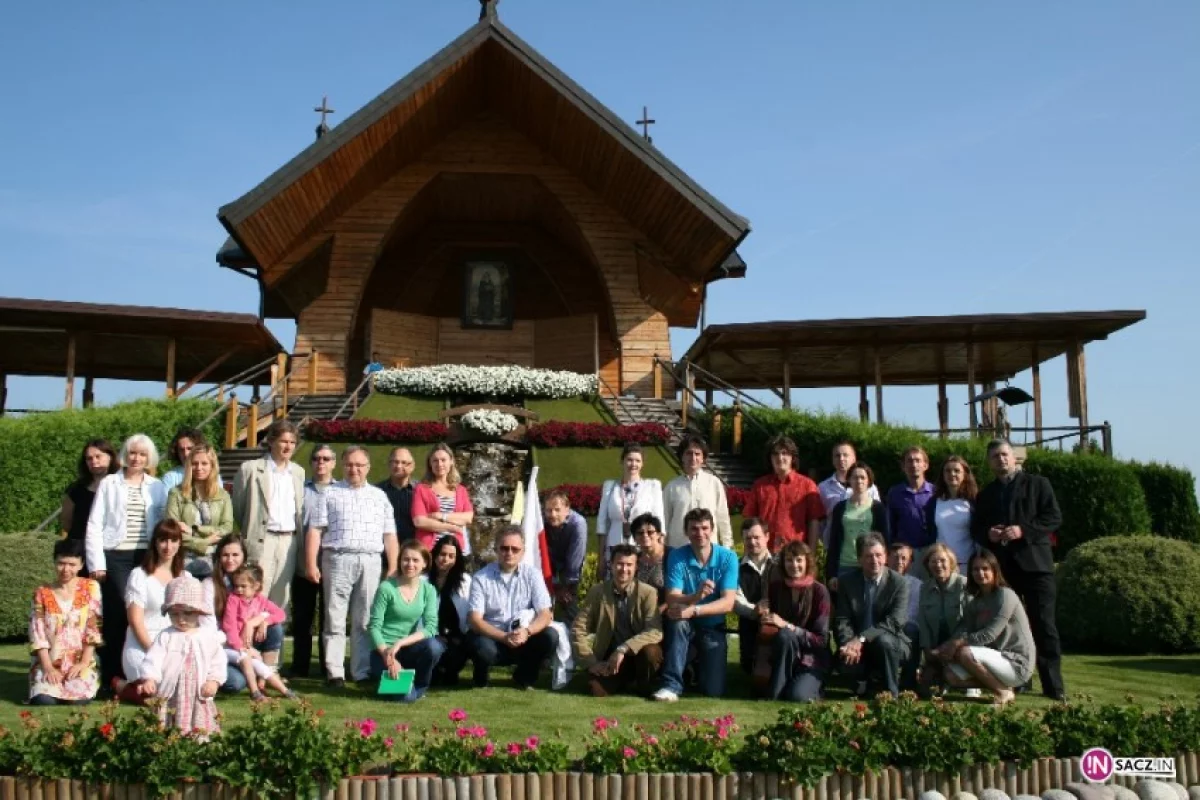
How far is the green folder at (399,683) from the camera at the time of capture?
716cm

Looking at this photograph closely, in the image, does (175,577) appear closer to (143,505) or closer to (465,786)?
(143,505)

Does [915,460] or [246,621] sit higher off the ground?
[915,460]

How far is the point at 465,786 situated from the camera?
17.3 feet

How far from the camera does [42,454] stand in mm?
14914

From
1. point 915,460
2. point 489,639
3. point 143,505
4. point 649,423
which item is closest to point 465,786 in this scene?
point 489,639

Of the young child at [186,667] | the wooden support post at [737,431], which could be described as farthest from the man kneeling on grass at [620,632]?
the wooden support post at [737,431]

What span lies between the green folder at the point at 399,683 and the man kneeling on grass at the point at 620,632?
1179mm

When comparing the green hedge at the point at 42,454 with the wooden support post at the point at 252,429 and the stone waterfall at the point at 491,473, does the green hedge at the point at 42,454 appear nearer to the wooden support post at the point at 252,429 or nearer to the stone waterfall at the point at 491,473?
the wooden support post at the point at 252,429

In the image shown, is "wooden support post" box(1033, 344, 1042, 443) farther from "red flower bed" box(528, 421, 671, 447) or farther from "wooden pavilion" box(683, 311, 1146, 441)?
"red flower bed" box(528, 421, 671, 447)

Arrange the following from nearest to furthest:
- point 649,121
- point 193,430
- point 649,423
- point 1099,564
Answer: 1. point 193,430
2. point 1099,564
3. point 649,423
4. point 649,121

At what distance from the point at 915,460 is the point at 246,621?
477cm

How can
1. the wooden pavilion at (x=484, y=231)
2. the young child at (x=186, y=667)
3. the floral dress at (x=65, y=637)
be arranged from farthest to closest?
the wooden pavilion at (x=484, y=231) → the floral dress at (x=65, y=637) → the young child at (x=186, y=667)

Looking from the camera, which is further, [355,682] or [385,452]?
[385,452]

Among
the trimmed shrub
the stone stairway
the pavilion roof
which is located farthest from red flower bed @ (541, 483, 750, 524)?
the pavilion roof
